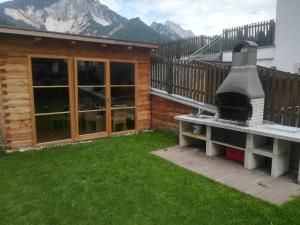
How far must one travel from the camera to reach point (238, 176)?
407cm

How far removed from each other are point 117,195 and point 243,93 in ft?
9.01

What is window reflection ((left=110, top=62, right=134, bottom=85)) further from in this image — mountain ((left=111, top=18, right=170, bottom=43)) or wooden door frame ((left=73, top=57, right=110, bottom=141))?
mountain ((left=111, top=18, right=170, bottom=43))

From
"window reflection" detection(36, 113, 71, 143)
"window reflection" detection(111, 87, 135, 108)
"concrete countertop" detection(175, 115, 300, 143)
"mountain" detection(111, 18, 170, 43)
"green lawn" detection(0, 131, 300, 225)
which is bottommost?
"green lawn" detection(0, 131, 300, 225)

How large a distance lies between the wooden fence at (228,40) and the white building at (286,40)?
431 millimetres

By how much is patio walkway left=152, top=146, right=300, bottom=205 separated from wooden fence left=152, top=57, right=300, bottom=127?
123cm

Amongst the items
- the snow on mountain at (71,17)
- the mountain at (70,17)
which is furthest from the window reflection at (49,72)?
the mountain at (70,17)

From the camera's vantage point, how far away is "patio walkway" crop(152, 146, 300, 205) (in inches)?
136

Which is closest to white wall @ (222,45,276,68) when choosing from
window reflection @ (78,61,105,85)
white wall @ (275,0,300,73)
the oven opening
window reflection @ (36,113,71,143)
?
white wall @ (275,0,300,73)

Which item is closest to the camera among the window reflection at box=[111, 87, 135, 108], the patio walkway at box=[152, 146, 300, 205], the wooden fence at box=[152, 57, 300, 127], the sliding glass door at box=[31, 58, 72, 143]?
the patio walkway at box=[152, 146, 300, 205]

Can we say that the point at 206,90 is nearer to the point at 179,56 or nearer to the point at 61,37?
the point at 61,37

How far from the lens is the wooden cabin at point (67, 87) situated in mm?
5219

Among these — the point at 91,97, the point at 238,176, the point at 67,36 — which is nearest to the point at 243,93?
the point at 238,176

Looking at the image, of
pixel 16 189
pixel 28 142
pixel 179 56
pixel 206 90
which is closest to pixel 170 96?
pixel 206 90

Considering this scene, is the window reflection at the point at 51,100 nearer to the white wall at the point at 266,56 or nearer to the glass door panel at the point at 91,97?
the glass door panel at the point at 91,97
